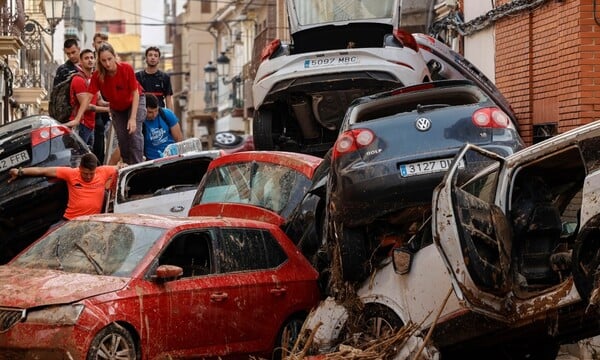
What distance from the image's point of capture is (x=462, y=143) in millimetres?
10953

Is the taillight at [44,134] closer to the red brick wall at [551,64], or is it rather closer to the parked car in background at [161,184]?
the parked car in background at [161,184]

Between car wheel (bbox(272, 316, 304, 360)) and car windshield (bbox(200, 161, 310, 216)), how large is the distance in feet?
5.31

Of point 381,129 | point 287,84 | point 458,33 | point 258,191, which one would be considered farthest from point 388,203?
point 458,33

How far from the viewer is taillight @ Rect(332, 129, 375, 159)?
11.1 m

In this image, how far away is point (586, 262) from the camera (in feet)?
28.7

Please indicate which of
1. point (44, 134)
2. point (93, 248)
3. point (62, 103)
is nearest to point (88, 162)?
point (44, 134)

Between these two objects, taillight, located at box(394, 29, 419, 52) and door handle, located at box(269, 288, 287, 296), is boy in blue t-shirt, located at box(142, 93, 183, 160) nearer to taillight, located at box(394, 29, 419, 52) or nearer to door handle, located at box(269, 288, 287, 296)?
taillight, located at box(394, 29, 419, 52)

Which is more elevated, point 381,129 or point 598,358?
point 381,129

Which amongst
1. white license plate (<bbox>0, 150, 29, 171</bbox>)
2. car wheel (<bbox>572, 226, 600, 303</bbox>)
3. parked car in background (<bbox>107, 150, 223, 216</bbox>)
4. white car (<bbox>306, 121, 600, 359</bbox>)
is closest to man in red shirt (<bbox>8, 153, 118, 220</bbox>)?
white license plate (<bbox>0, 150, 29, 171</bbox>)

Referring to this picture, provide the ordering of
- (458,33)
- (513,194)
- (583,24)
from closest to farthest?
(513,194)
(583,24)
(458,33)

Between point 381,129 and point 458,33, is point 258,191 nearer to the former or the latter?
point 381,129

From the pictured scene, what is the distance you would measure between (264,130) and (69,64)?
138 inches

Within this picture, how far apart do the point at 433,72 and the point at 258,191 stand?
4.30 m

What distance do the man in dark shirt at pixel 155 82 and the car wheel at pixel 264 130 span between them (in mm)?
2591
